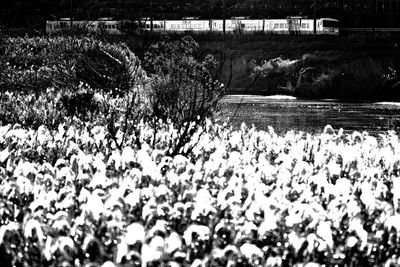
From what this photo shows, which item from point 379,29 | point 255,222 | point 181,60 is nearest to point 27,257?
point 255,222

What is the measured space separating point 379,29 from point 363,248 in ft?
291

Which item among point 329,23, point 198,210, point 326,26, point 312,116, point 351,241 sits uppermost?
point 198,210

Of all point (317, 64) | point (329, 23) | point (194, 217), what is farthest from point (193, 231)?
point (329, 23)

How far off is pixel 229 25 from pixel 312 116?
6008cm

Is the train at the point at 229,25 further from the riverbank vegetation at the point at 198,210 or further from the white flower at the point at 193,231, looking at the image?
the white flower at the point at 193,231

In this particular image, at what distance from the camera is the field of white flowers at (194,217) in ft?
27.8

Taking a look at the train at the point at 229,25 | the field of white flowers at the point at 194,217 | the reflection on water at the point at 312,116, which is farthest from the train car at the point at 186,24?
the field of white flowers at the point at 194,217

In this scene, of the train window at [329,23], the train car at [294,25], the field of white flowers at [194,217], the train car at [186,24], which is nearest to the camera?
the field of white flowers at [194,217]

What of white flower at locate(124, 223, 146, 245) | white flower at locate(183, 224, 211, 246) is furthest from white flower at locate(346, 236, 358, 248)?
white flower at locate(124, 223, 146, 245)

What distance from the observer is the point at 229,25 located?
101000 mm

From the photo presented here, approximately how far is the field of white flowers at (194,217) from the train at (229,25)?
74.4 m

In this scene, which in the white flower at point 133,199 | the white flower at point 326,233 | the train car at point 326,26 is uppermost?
the white flower at point 133,199

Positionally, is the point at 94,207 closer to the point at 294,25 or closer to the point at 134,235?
the point at 134,235

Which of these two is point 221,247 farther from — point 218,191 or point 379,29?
point 379,29
